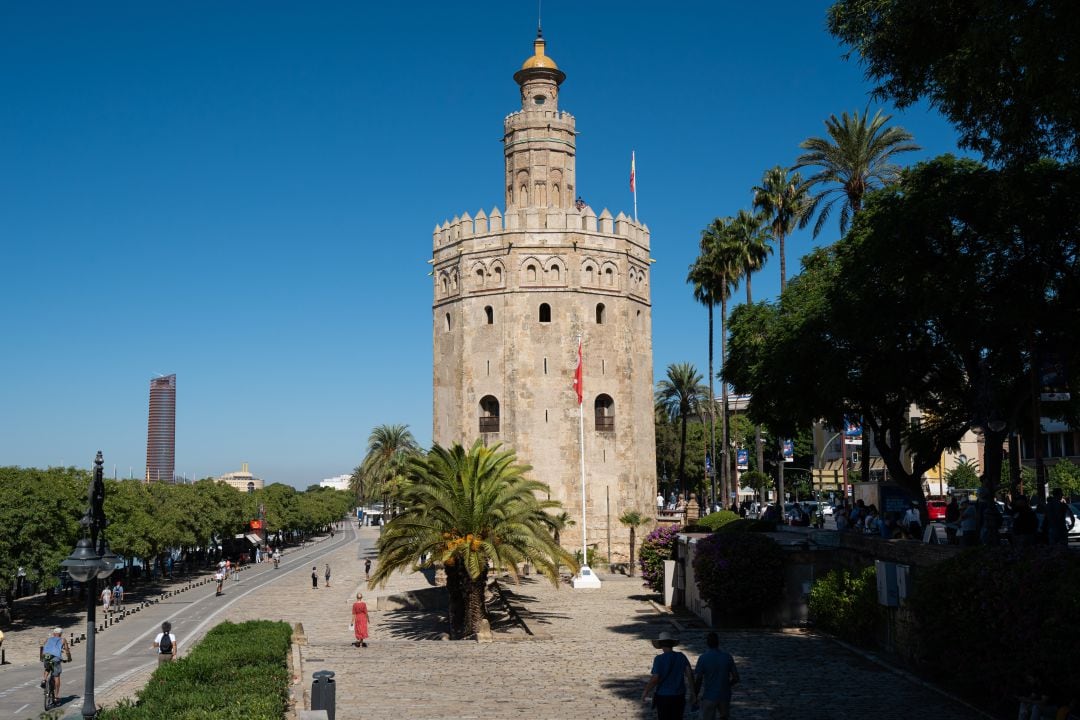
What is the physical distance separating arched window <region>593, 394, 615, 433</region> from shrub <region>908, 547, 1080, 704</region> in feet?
101

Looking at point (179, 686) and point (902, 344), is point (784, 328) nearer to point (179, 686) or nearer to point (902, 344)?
point (902, 344)

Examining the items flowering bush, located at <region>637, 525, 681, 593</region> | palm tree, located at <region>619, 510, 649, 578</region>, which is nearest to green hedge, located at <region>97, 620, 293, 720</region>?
flowering bush, located at <region>637, 525, 681, 593</region>

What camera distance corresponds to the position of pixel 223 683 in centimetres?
1286

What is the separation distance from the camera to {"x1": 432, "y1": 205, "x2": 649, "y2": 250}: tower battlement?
4566 centimetres

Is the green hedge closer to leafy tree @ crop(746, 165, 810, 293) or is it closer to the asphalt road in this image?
the asphalt road

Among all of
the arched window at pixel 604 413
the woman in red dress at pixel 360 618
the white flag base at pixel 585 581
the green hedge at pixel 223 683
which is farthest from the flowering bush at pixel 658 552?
the green hedge at pixel 223 683

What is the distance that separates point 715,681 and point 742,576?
11752mm

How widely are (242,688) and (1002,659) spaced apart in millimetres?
9877

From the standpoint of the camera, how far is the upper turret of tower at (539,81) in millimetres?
46656

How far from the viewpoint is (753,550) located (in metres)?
22.5

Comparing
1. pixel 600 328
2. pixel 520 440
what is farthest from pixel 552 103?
pixel 520 440

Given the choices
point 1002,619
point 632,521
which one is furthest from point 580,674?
point 632,521

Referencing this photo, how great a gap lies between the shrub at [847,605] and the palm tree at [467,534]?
6644 millimetres

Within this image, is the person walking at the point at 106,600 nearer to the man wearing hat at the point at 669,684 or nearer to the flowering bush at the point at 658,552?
the flowering bush at the point at 658,552
